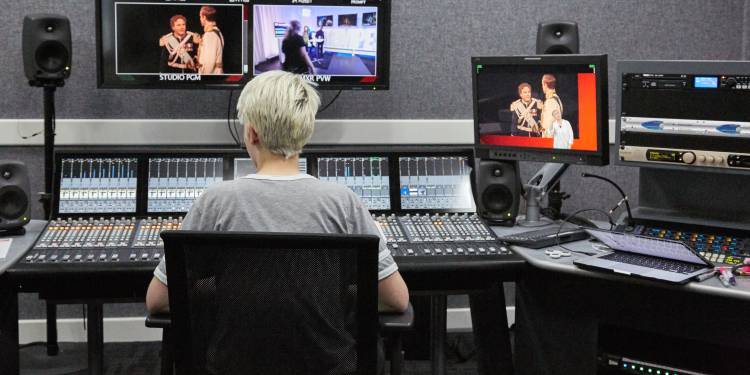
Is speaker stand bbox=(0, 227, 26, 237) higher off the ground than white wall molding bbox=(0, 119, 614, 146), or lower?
lower

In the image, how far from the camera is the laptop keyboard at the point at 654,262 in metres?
2.10

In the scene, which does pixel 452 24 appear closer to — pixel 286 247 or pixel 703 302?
pixel 703 302

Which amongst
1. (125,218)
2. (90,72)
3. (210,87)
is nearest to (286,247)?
(125,218)

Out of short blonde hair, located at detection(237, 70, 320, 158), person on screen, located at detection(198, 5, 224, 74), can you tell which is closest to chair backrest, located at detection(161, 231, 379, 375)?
short blonde hair, located at detection(237, 70, 320, 158)

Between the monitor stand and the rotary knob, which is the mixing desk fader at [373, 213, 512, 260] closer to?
the monitor stand

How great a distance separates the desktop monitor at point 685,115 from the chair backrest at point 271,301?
1299mm

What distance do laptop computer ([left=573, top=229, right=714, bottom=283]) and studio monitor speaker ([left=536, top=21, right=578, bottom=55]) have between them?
2.69 ft

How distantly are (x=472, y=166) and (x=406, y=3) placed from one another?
917 millimetres

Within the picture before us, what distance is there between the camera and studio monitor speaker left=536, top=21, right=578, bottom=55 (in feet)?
9.35

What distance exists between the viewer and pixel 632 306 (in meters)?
2.36

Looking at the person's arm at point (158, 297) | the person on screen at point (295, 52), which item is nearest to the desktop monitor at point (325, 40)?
the person on screen at point (295, 52)

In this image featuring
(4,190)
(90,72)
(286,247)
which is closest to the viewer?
(286,247)

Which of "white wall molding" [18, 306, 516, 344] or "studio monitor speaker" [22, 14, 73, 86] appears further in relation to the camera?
"white wall molding" [18, 306, 516, 344]

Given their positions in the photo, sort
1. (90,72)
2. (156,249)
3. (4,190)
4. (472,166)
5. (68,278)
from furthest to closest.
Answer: (90,72), (472,166), (4,190), (156,249), (68,278)
